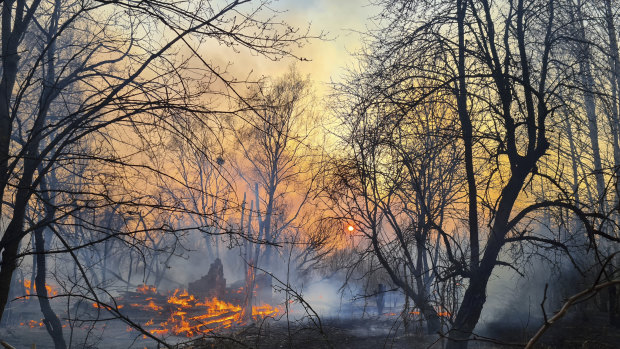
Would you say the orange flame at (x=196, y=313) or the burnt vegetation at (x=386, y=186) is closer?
the burnt vegetation at (x=386, y=186)

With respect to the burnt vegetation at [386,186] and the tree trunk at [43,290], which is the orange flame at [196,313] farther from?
the tree trunk at [43,290]

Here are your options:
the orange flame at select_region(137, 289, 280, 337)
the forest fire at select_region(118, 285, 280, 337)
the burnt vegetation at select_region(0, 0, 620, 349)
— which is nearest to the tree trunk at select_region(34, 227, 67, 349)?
the burnt vegetation at select_region(0, 0, 620, 349)

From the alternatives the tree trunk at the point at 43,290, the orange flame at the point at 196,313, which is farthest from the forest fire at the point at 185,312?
the tree trunk at the point at 43,290

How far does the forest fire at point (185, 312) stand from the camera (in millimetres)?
18250

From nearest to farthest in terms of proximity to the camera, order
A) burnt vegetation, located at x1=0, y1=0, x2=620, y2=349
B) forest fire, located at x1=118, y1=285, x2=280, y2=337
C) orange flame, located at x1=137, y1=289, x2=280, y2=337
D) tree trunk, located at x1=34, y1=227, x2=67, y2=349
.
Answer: burnt vegetation, located at x1=0, y1=0, x2=620, y2=349 < tree trunk, located at x1=34, y1=227, x2=67, y2=349 < orange flame, located at x1=137, y1=289, x2=280, y2=337 < forest fire, located at x1=118, y1=285, x2=280, y2=337

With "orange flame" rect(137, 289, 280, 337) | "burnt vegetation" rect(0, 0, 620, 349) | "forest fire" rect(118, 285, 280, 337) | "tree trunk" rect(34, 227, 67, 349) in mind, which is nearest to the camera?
"burnt vegetation" rect(0, 0, 620, 349)

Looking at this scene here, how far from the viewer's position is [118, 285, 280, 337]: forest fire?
1825 cm

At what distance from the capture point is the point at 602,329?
9719 mm

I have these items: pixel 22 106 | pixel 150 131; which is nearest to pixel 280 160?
pixel 22 106

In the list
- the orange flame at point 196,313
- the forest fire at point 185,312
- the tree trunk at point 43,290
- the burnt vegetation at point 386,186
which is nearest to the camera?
the burnt vegetation at point 386,186

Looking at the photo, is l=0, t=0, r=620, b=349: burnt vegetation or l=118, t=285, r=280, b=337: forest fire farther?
l=118, t=285, r=280, b=337: forest fire

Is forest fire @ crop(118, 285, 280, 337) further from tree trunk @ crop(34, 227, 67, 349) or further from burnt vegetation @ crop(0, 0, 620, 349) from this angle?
tree trunk @ crop(34, 227, 67, 349)

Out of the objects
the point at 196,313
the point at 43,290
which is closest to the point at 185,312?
the point at 196,313

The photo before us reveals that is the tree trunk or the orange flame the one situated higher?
the tree trunk
